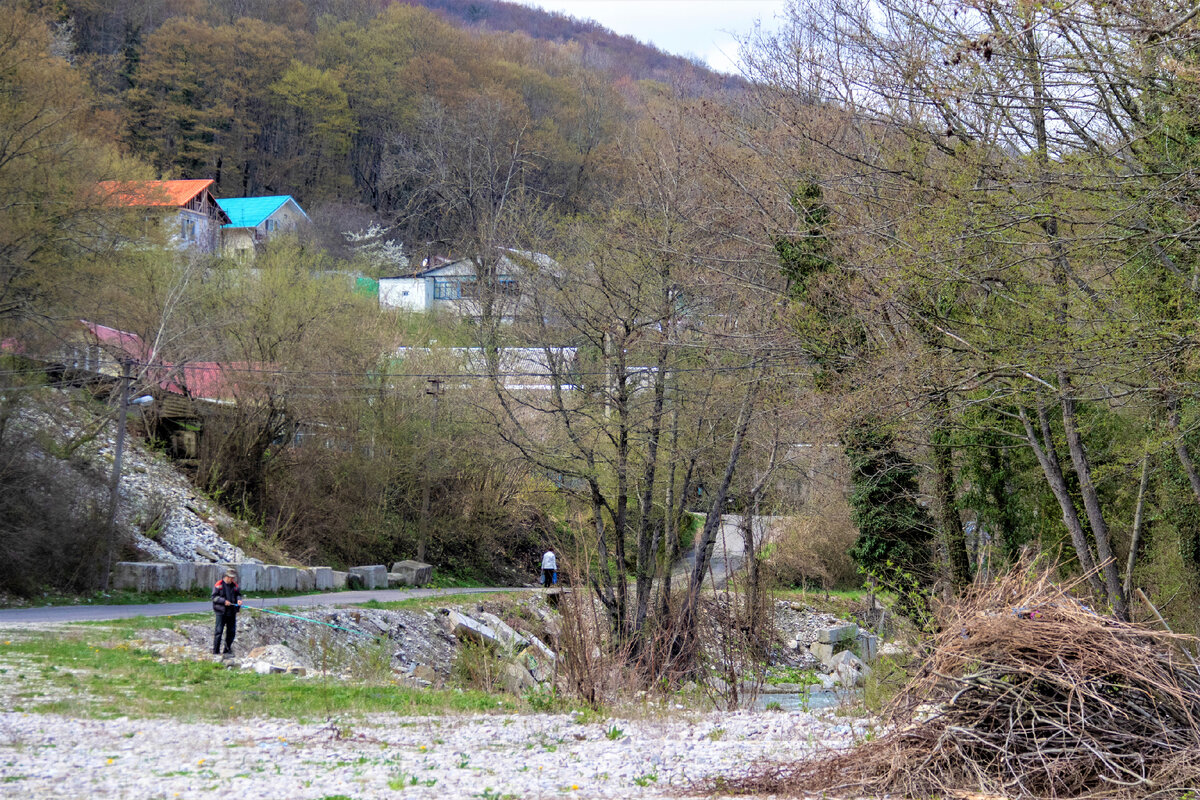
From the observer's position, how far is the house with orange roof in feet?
88.3

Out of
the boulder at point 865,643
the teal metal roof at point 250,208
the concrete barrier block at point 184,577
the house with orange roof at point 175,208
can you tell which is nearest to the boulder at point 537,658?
the boulder at point 865,643

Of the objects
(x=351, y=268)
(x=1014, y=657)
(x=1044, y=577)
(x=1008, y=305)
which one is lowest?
(x=1014, y=657)

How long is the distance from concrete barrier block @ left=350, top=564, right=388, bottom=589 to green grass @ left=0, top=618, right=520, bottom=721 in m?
15.1

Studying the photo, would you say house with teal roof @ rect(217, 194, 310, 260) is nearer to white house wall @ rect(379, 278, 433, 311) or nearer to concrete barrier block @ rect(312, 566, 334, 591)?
white house wall @ rect(379, 278, 433, 311)

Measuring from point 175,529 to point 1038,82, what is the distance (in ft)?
85.5

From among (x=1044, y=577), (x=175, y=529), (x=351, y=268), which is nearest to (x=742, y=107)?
(x=1044, y=577)

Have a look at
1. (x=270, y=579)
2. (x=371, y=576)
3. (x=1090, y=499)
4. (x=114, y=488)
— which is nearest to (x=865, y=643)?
(x=1090, y=499)

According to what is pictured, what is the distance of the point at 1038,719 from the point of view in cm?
Result: 729

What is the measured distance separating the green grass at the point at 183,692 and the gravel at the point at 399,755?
0.66 m

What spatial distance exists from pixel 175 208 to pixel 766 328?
27.3 meters

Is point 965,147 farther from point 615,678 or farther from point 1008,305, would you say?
point 615,678

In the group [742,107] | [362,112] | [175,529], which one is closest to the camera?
[742,107]

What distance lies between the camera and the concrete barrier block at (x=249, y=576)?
84.3 ft

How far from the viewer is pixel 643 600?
73.4ft
